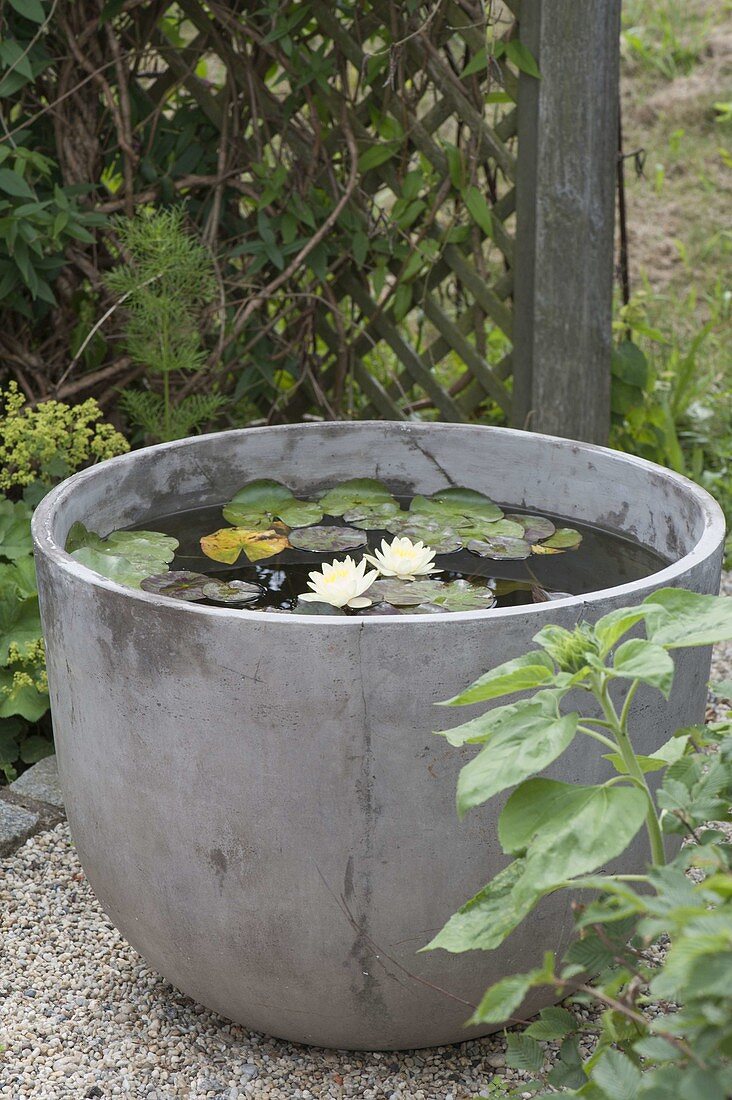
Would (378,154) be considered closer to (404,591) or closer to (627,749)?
(404,591)

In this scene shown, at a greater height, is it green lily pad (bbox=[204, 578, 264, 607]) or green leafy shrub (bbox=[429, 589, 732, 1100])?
green leafy shrub (bbox=[429, 589, 732, 1100])

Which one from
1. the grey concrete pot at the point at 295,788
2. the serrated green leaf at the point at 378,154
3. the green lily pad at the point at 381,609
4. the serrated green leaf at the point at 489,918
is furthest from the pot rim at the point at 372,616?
the serrated green leaf at the point at 378,154

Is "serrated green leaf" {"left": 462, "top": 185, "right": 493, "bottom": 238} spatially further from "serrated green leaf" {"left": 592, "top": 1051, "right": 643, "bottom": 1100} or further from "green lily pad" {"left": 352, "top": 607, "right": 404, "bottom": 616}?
"serrated green leaf" {"left": 592, "top": 1051, "right": 643, "bottom": 1100}

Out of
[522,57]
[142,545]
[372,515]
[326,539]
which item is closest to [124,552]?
[142,545]

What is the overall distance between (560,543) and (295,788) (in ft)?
2.35

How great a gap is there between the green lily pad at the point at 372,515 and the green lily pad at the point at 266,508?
0.17ft

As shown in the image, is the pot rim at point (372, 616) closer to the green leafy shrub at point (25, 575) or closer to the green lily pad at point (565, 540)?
the green lily pad at point (565, 540)

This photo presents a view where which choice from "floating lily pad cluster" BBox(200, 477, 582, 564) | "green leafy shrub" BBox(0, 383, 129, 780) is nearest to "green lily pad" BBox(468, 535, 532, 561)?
"floating lily pad cluster" BBox(200, 477, 582, 564)

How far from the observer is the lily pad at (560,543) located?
193cm

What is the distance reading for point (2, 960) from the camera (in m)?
1.97

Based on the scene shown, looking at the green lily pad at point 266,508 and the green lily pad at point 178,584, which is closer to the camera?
the green lily pad at point 178,584

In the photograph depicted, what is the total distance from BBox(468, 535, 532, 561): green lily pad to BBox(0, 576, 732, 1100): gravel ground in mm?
718

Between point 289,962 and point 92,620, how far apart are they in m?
0.49

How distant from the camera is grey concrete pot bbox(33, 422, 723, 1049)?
1376 mm
